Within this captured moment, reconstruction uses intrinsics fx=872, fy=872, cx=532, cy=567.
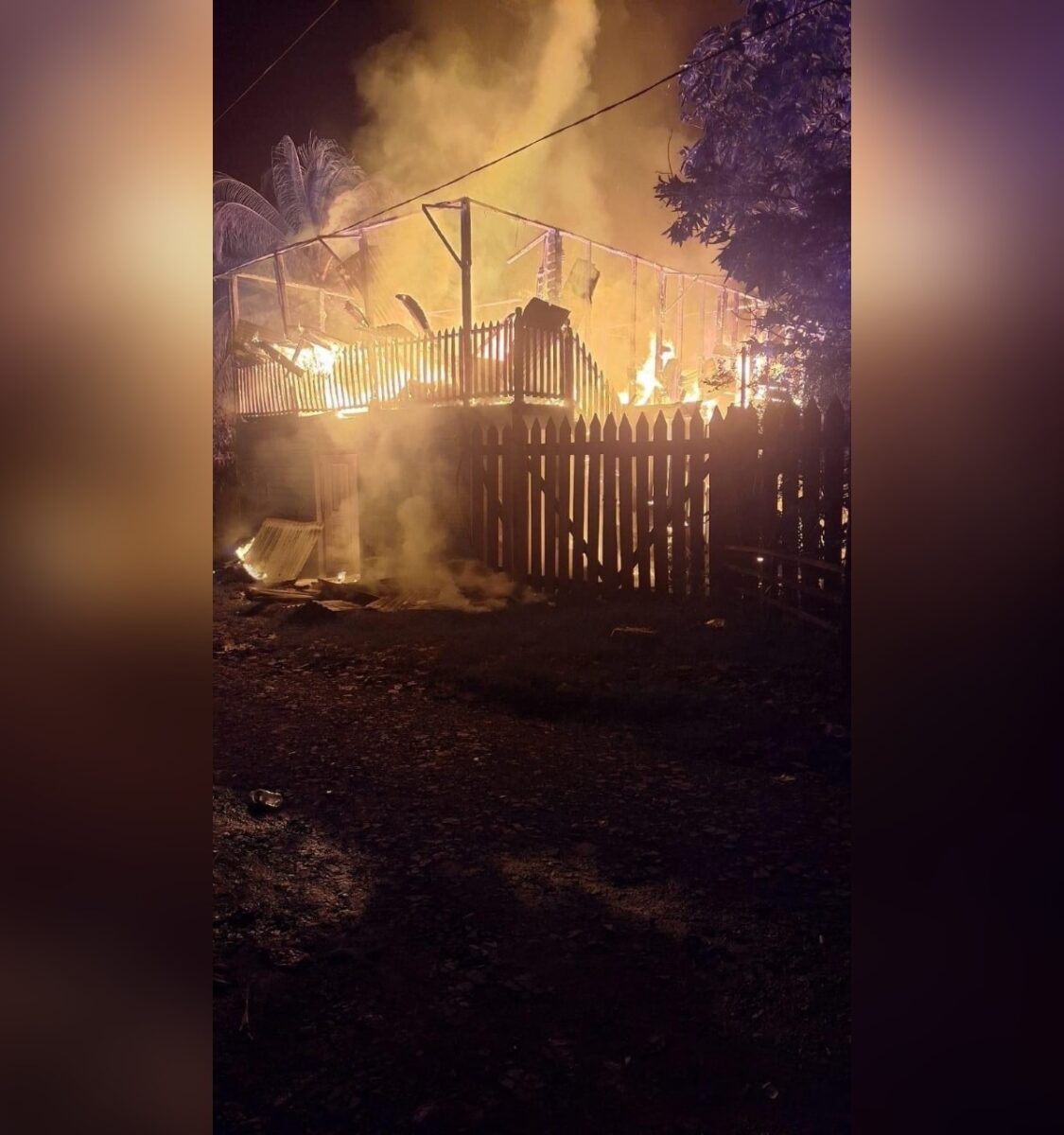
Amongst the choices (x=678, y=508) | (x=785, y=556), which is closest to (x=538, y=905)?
(x=785, y=556)

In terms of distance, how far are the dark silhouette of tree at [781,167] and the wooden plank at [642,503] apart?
180 cm

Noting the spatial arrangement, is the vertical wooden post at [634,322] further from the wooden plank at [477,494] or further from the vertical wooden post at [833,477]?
the vertical wooden post at [833,477]

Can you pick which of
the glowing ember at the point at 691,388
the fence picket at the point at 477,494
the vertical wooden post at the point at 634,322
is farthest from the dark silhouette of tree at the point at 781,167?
the glowing ember at the point at 691,388

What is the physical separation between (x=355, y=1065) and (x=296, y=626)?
7.00 m

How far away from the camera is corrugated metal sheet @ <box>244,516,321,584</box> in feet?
43.9

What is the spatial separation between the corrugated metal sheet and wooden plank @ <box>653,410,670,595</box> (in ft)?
20.9

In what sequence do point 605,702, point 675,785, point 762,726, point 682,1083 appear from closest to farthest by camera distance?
point 682,1083
point 675,785
point 762,726
point 605,702

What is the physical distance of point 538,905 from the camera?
3.27 meters

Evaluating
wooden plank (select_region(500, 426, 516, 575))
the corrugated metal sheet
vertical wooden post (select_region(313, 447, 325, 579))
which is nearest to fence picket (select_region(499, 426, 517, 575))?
wooden plank (select_region(500, 426, 516, 575))

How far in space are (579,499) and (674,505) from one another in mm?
1325
